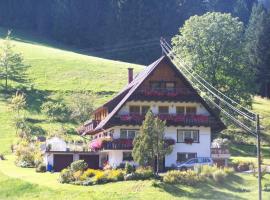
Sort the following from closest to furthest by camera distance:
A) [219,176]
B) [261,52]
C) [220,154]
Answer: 1. [219,176]
2. [220,154]
3. [261,52]

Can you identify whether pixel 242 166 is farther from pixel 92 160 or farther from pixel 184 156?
pixel 92 160

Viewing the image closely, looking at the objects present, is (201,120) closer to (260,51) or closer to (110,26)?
(260,51)

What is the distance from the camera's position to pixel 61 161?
63.9 m

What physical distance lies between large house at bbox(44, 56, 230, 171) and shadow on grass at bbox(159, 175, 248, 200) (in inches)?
503

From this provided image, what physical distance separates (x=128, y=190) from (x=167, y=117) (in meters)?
16.7

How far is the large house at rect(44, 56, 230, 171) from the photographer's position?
64.0 meters

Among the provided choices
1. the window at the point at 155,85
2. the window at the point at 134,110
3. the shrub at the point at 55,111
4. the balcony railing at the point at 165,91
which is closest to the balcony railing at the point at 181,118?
the window at the point at 134,110

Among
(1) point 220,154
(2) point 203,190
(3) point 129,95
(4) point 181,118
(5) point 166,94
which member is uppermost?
(5) point 166,94

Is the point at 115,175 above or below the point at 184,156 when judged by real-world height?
below

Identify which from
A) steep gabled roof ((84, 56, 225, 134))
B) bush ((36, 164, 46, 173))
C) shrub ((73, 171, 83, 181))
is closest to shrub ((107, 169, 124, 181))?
shrub ((73, 171, 83, 181))

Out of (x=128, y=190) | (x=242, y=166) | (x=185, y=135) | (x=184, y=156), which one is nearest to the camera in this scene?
(x=128, y=190)

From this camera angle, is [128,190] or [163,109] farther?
[163,109]

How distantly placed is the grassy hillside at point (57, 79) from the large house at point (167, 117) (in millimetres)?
18589

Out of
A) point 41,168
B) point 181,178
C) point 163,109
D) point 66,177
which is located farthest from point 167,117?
point 66,177
